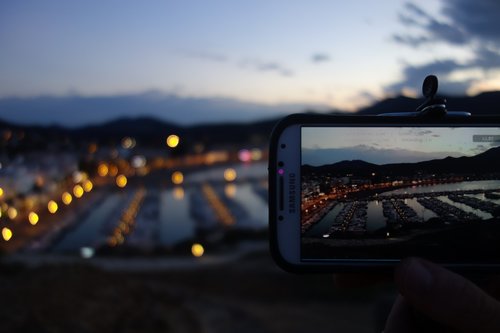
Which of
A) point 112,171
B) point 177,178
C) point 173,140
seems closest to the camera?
point 112,171

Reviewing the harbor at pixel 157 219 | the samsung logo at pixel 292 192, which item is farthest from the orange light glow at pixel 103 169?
the samsung logo at pixel 292 192

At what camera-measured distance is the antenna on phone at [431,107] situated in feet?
4.09

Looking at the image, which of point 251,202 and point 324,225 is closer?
point 324,225

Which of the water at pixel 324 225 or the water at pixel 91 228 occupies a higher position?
the water at pixel 324 225

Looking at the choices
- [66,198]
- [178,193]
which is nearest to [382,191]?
[66,198]

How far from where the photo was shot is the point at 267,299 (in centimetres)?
825

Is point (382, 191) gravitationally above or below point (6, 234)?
above

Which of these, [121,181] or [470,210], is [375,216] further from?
[121,181]

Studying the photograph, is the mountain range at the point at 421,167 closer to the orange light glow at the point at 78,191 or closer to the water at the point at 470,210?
the water at the point at 470,210

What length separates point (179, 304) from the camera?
307 inches

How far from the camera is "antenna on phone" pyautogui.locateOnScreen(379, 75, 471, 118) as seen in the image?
1245 millimetres

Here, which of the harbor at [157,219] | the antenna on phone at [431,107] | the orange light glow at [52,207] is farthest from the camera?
the orange light glow at [52,207]

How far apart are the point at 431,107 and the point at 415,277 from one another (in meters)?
0.50

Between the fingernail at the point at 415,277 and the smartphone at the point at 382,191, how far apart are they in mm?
171
